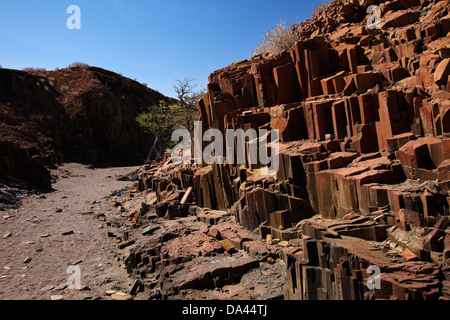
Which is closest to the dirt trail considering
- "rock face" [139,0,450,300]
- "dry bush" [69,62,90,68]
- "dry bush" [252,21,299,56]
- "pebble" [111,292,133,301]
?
"pebble" [111,292,133,301]

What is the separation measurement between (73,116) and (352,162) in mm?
44264

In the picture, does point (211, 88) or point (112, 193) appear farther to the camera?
point (112, 193)

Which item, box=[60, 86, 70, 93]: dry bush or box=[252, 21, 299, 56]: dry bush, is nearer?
box=[252, 21, 299, 56]: dry bush

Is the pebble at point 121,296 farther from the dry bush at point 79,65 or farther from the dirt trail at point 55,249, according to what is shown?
the dry bush at point 79,65

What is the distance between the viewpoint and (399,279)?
15.1 feet

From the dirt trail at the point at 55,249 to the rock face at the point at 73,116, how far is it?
15.5m

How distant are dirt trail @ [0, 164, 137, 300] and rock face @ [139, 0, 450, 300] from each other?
3.67 metres

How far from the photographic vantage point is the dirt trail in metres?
8.28

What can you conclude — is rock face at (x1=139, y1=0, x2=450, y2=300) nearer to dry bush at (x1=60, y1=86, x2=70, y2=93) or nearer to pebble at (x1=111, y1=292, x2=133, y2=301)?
pebble at (x1=111, y1=292, x2=133, y2=301)

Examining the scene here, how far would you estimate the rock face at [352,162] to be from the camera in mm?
5312

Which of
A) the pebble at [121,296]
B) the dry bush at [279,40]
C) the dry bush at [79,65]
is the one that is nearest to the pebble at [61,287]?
the pebble at [121,296]

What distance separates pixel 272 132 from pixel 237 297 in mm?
6071
